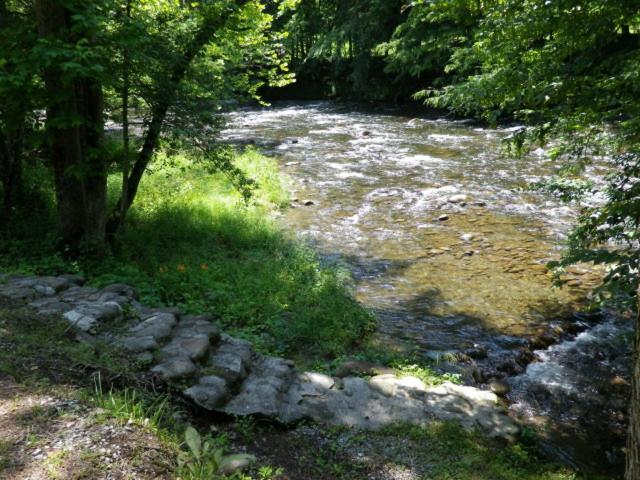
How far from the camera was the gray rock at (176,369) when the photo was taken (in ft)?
14.2

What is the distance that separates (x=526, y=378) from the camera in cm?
601

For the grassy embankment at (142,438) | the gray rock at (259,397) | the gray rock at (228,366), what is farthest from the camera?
the gray rock at (228,366)

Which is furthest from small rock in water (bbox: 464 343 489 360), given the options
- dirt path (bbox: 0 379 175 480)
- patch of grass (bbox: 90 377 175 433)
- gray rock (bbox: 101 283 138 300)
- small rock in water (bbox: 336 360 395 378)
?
dirt path (bbox: 0 379 175 480)

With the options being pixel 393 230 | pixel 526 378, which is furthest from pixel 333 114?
pixel 526 378

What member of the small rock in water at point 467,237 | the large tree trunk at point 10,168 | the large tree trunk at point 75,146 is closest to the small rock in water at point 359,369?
the large tree trunk at point 75,146

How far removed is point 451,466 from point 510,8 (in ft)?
12.6

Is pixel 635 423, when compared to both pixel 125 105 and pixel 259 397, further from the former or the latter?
pixel 125 105

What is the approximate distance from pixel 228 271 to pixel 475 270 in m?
4.08

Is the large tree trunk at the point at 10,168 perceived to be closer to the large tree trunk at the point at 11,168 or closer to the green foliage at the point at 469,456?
the large tree trunk at the point at 11,168

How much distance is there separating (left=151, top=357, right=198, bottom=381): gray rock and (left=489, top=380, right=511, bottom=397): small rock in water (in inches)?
127

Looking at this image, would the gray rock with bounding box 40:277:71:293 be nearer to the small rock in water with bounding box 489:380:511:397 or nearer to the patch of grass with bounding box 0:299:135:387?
the patch of grass with bounding box 0:299:135:387

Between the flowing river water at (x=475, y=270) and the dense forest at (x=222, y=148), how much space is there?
58 cm

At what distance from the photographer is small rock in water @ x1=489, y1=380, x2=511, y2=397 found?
566cm

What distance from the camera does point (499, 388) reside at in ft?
18.7
